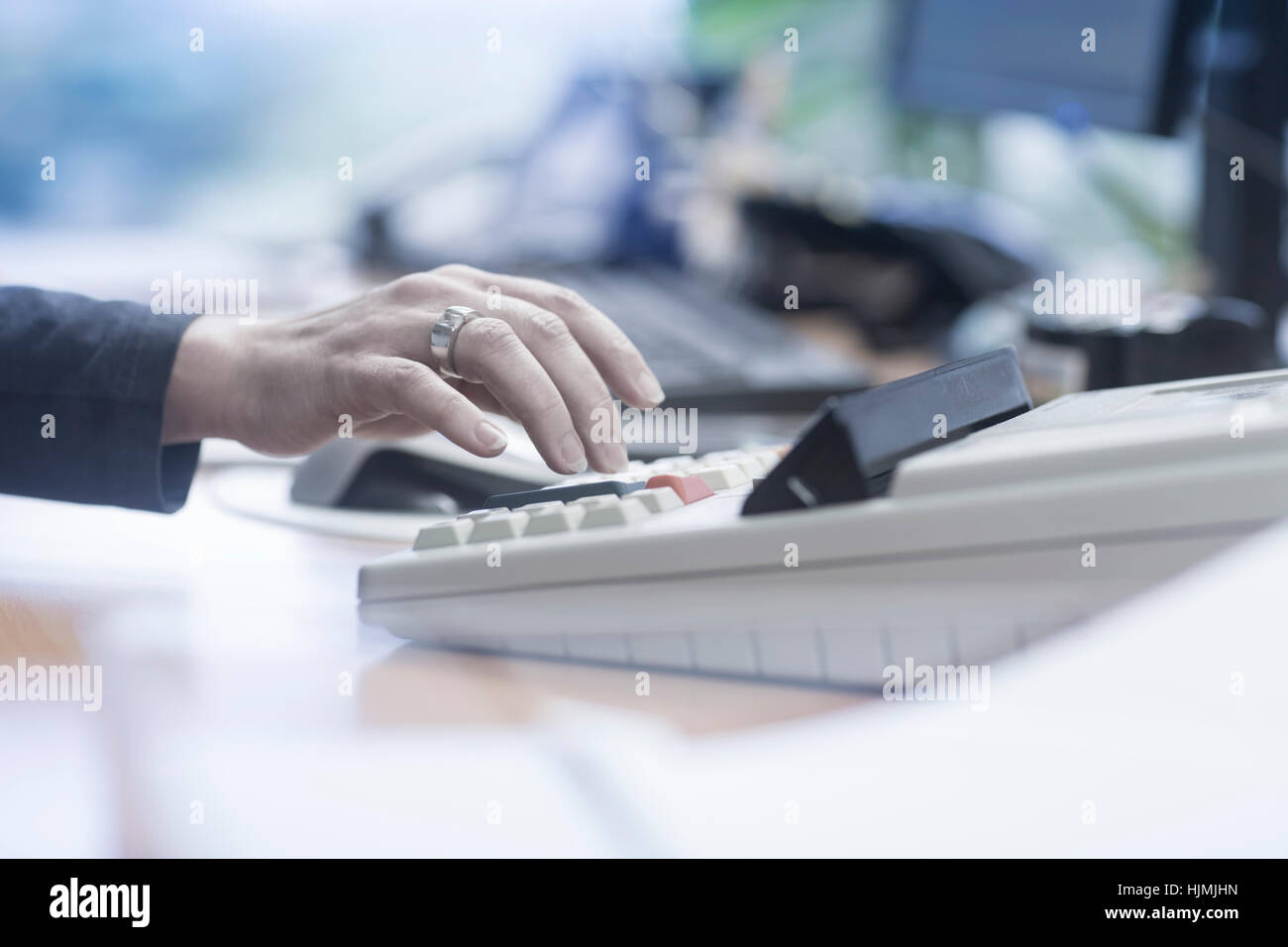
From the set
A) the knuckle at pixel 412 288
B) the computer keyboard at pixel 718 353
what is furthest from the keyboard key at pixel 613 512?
the computer keyboard at pixel 718 353

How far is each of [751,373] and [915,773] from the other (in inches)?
23.7

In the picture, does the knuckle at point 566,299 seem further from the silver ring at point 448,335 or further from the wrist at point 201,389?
the wrist at point 201,389

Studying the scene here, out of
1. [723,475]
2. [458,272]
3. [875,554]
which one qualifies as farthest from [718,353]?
[875,554]

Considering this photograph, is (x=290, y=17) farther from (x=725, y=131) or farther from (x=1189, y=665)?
(x=1189, y=665)

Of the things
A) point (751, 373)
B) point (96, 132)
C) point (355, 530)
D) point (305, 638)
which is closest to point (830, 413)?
point (305, 638)

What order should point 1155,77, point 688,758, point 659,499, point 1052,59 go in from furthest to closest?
1. point 1052,59
2. point 1155,77
3. point 659,499
4. point 688,758

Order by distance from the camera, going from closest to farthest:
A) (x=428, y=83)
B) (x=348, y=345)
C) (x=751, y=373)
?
(x=348, y=345), (x=751, y=373), (x=428, y=83)

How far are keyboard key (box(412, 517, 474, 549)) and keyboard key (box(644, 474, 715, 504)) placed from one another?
7 centimetres

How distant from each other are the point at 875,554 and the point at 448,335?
10.7 inches

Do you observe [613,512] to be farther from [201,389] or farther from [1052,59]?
[1052,59]

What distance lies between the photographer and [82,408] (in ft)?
1.91

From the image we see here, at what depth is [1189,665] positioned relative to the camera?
29 cm

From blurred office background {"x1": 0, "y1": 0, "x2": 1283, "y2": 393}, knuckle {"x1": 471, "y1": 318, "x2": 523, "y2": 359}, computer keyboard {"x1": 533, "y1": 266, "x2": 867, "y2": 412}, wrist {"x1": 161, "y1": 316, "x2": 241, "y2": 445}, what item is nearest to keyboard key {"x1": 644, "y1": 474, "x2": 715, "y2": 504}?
knuckle {"x1": 471, "y1": 318, "x2": 523, "y2": 359}

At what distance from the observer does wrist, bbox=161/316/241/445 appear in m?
0.60
